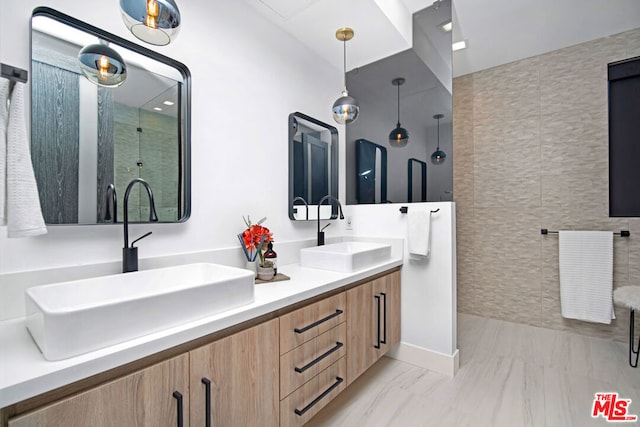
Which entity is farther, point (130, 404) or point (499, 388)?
point (499, 388)

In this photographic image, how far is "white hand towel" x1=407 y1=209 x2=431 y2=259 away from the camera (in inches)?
81.0

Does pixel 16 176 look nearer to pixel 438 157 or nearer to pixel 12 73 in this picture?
pixel 12 73

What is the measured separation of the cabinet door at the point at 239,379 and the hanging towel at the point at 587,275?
281 centimetres

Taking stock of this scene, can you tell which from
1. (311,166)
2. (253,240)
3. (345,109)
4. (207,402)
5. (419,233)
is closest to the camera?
(207,402)

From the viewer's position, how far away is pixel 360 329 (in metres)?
1.71

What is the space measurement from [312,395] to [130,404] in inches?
32.8

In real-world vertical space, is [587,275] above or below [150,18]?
below

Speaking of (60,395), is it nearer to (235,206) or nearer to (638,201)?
(235,206)

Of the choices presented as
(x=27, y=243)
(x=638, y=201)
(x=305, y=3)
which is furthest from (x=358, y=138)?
(x=27, y=243)

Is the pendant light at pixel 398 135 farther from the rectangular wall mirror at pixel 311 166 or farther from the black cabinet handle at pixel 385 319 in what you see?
the black cabinet handle at pixel 385 319

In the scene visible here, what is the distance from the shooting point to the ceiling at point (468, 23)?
184 centimetres

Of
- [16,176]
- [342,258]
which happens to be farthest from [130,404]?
[342,258]

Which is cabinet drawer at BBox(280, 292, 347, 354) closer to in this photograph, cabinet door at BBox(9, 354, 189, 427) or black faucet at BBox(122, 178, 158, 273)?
cabinet door at BBox(9, 354, 189, 427)

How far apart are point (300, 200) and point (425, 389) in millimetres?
1520
